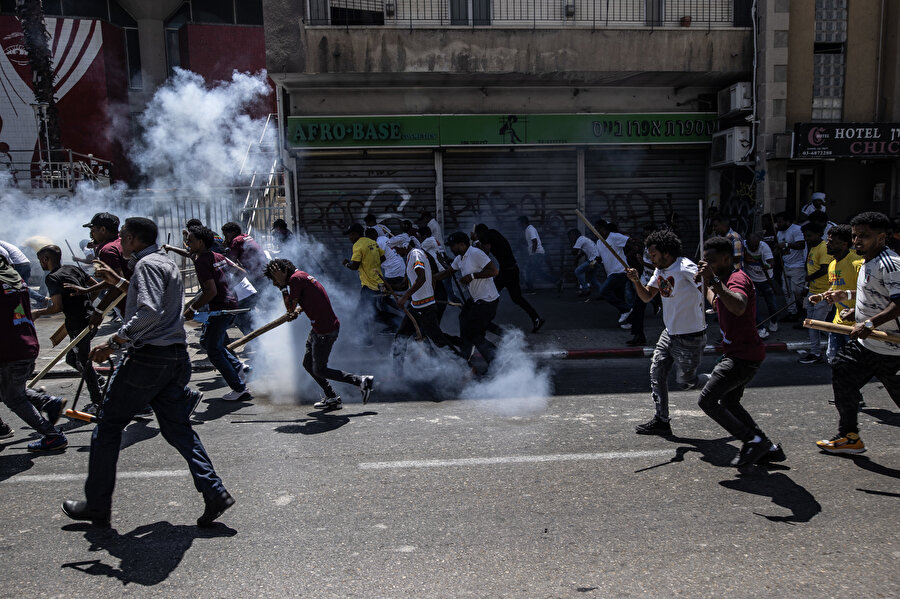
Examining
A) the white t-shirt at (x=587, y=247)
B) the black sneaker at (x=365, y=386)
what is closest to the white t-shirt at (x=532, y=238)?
the white t-shirt at (x=587, y=247)

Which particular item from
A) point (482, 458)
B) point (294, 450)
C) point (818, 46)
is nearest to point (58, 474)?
point (294, 450)

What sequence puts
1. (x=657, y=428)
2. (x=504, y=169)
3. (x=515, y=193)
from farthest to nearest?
1. (x=515, y=193)
2. (x=504, y=169)
3. (x=657, y=428)

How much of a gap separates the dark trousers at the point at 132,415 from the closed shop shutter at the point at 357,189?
32.8ft

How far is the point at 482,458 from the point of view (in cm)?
482

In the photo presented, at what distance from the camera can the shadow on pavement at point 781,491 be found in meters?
3.84

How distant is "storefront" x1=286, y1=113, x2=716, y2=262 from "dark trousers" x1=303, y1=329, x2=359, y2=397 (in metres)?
7.78

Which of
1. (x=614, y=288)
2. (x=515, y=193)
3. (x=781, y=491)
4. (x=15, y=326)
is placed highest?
(x=515, y=193)

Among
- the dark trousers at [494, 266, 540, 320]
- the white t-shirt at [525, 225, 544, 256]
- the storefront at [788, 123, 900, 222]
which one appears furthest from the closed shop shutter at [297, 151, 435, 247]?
the storefront at [788, 123, 900, 222]

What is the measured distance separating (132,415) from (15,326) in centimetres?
178

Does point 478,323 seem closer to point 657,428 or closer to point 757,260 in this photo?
point 657,428

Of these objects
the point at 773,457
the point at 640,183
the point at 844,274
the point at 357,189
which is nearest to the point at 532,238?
the point at 640,183

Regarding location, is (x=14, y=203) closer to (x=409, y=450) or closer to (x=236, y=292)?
(x=236, y=292)

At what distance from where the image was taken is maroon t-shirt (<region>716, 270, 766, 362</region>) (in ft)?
14.6

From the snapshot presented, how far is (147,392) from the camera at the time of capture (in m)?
3.80
